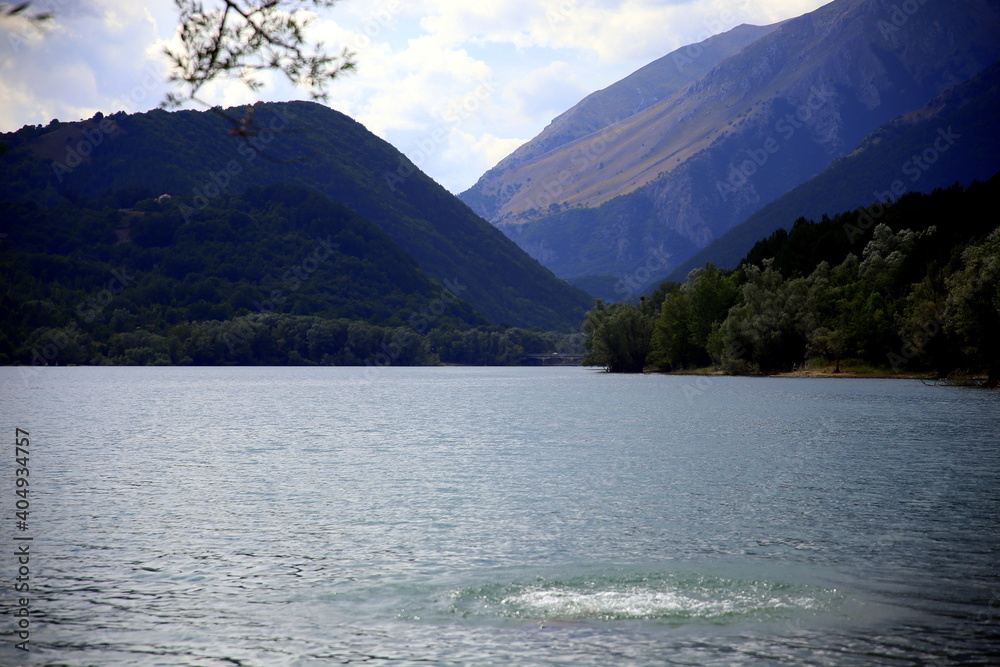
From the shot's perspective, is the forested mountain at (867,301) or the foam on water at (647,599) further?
the forested mountain at (867,301)

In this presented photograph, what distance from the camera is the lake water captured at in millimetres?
16594

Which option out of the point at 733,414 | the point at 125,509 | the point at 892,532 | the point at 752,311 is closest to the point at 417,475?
the point at 125,509

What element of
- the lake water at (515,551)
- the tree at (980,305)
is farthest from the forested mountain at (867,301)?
the lake water at (515,551)

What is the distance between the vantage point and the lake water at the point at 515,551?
54.4 feet

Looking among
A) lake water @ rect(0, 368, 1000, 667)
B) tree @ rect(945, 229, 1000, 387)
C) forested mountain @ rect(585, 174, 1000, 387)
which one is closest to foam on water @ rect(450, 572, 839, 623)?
lake water @ rect(0, 368, 1000, 667)

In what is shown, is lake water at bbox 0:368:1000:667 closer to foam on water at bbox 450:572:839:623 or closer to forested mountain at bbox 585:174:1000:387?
foam on water at bbox 450:572:839:623

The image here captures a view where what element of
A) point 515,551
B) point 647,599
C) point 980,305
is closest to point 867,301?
point 980,305

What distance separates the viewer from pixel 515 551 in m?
25.1

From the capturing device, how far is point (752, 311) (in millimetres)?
155500

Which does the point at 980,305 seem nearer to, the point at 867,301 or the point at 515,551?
the point at 867,301

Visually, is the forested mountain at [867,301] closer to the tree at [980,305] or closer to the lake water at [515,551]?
the tree at [980,305]

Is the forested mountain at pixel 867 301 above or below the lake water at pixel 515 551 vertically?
above

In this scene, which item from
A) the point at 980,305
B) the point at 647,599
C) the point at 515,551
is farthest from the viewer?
the point at 980,305

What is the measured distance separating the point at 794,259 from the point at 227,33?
192 m
